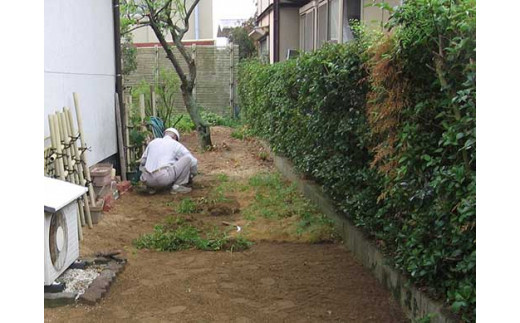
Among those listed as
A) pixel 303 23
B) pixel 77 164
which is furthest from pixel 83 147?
pixel 303 23

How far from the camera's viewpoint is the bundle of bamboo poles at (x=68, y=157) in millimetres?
6383

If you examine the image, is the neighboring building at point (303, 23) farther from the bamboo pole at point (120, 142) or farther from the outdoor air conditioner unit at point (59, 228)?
the outdoor air conditioner unit at point (59, 228)

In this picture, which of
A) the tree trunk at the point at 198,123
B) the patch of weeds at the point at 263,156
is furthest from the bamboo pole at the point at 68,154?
the tree trunk at the point at 198,123

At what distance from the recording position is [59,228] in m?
5.14

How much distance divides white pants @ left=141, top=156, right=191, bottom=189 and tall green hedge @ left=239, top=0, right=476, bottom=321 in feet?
12.9

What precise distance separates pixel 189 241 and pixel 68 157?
5.75 feet

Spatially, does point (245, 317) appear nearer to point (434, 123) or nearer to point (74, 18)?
point (434, 123)

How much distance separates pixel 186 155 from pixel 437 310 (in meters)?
6.71

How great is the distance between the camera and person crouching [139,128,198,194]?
9.74 metres

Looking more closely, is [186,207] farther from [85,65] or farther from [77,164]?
[85,65]

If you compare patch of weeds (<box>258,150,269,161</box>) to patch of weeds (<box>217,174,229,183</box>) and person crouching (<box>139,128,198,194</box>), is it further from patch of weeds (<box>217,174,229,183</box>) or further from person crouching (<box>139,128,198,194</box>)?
person crouching (<box>139,128,198,194</box>)

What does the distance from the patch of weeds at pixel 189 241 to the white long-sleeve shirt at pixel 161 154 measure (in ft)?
8.57

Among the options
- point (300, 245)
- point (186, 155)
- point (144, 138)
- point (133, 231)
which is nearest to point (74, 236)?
point (133, 231)

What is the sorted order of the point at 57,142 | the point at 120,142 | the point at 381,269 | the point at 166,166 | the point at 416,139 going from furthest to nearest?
the point at 120,142
the point at 166,166
the point at 57,142
the point at 381,269
the point at 416,139
